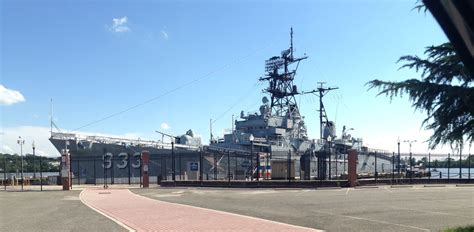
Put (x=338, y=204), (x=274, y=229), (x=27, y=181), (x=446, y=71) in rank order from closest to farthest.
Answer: (x=446, y=71) < (x=274, y=229) < (x=338, y=204) < (x=27, y=181)

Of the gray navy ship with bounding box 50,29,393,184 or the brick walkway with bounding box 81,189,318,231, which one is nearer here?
the brick walkway with bounding box 81,189,318,231

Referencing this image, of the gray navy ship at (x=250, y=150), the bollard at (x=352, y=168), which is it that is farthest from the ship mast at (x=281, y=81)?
the bollard at (x=352, y=168)

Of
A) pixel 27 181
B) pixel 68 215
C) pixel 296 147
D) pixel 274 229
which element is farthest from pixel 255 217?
pixel 296 147

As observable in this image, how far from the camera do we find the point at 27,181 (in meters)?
52.4

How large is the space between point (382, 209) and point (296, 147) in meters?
57.3

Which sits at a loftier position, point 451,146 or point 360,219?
point 451,146

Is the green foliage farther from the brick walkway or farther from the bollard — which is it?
the bollard

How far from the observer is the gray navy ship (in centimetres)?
5169

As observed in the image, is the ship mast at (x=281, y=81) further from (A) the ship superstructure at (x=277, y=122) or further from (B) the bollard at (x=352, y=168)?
(B) the bollard at (x=352, y=168)

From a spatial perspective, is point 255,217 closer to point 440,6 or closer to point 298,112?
point 440,6

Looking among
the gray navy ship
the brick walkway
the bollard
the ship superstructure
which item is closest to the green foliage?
the brick walkway

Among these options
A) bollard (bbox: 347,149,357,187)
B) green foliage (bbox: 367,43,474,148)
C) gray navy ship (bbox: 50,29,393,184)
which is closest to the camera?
green foliage (bbox: 367,43,474,148)

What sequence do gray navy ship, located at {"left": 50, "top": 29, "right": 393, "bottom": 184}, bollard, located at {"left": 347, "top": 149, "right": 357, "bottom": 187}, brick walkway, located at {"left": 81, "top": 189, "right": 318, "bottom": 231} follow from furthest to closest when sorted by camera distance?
gray navy ship, located at {"left": 50, "top": 29, "right": 393, "bottom": 184}
bollard, located at {"left": 347, "top": 149, "right": 357, "bottom": 187}
brick walkway, located at {"left": 81, "top": 189, "right": 318, "bottom": 231}

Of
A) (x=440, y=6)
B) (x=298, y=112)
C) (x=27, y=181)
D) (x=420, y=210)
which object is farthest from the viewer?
(x=298, y=112)
